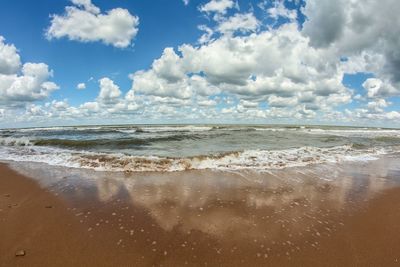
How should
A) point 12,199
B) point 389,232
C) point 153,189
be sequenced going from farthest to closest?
point 153,189 < point 12,199 < point 389,232

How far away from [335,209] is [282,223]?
168 centimetres

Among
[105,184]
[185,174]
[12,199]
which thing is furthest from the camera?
[185,174]

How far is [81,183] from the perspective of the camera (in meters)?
7.81

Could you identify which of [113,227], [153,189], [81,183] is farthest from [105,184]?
[113,227]

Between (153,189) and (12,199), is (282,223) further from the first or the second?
(12,199)

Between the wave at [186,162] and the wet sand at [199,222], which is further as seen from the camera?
the wave at [186,162]

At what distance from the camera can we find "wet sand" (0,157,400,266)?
3.75 metres

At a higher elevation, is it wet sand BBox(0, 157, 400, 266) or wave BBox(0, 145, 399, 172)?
wave BBox(0, 145, 399, 172)

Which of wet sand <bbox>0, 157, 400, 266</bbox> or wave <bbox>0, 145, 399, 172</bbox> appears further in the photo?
wave <bbox>0, 145, 399, 172</bbox>

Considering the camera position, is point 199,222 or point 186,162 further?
point 186,162

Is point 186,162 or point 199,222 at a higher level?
point 186,162

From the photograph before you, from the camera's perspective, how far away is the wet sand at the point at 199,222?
12.3 ft

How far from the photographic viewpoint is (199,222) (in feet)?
16.0

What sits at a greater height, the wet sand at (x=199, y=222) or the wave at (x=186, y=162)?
the wave at (x=186, y=162)
